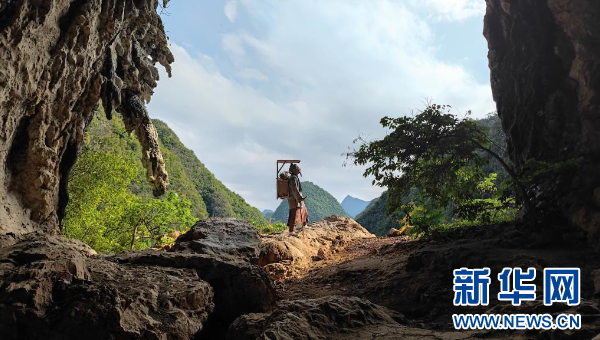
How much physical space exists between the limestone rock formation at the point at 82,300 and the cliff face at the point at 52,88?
263 cm

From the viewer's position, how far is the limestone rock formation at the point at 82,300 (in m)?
3.14

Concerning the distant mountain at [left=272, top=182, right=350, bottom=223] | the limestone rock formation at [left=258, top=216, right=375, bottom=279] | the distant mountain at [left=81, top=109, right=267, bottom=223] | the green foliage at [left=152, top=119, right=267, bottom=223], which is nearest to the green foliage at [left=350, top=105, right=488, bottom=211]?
the limestone rock formation at [left=258, top=216, right=375, bottom=279]

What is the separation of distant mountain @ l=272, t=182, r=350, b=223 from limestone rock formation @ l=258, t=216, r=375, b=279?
7482 centimetres

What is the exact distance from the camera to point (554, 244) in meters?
7.34

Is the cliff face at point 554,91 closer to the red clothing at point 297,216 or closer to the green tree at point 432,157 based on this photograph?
the green tree at point 432,157

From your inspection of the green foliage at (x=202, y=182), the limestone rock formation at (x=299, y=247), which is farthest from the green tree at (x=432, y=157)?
the green foliage at (x=202, y=182)

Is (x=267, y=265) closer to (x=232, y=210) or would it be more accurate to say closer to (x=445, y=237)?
(x=445, y=237)

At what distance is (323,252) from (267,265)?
3.36 meters

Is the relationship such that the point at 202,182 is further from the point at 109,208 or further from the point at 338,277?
the point at 338,277

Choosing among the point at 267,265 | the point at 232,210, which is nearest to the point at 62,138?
the point at 267,265

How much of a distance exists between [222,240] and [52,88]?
5.06 meters

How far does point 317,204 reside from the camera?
98.8m

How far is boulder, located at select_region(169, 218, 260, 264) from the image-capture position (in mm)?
8422

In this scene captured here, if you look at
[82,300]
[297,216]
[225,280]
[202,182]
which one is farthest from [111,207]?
[202,182]
